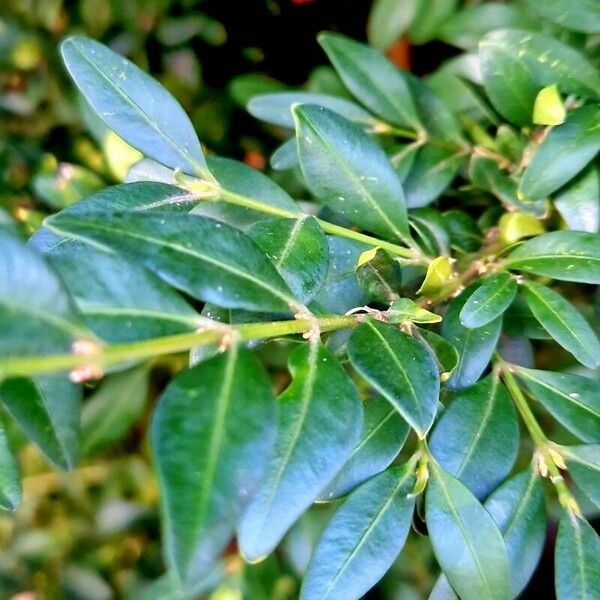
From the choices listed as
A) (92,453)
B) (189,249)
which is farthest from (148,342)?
(92,453)

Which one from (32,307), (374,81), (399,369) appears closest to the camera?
(32,307)

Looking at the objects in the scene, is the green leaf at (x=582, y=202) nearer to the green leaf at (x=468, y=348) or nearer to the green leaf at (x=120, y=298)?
the green leaf at (x=468, y=348)

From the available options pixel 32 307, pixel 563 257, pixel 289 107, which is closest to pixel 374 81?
pixel 289 107

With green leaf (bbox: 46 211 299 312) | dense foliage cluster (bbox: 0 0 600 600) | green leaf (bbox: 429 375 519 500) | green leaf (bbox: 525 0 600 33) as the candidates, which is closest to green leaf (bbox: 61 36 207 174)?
dense foliage cluster (bbox: 0 0 600 600)

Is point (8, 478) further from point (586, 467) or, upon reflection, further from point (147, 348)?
point (586, 467)

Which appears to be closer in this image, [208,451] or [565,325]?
[208,451]

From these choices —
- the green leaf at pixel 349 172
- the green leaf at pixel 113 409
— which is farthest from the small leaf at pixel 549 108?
the green leaf at pixel 113 409
